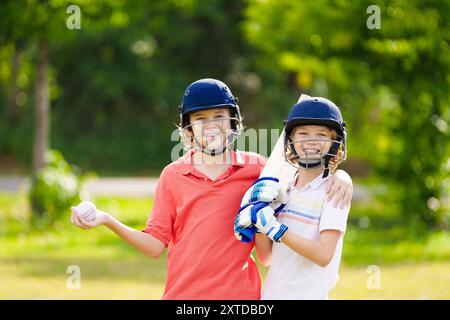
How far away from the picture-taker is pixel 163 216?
3.64 metres

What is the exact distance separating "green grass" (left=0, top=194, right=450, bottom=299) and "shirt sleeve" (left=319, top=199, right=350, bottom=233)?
14.2 ft

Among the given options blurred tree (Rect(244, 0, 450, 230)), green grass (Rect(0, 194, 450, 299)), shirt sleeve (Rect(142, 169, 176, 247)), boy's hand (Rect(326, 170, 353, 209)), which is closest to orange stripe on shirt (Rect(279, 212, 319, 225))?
boy's hand (Rect(326, 170, 353, 209))

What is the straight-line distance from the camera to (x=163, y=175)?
370 centimetres

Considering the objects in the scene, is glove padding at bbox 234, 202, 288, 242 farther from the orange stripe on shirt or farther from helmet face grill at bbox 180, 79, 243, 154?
helmet face grill at bbox 180, 79, 243, 154

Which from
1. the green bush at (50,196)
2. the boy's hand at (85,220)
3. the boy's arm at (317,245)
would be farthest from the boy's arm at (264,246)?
the green bush at (50,196)

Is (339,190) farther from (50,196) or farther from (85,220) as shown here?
(50,196)

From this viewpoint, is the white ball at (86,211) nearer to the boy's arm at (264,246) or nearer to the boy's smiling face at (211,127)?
the boy's smiling face at (211,127)

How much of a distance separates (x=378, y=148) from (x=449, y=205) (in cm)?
122

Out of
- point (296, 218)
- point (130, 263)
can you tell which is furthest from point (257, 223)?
point (130, 263)

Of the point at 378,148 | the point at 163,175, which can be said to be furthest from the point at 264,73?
the point at 163,175

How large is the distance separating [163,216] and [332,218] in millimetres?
710

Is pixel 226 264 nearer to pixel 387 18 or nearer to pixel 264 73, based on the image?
pixel 387 18

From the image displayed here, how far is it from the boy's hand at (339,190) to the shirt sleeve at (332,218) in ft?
0.07

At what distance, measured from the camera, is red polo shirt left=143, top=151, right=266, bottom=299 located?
11.5 feet
